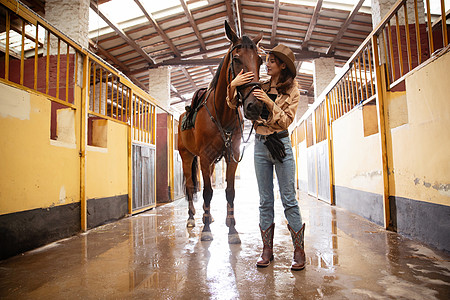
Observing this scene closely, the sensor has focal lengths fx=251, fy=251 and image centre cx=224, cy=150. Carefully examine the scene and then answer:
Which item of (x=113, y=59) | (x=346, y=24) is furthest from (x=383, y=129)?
(x=113, y=59)

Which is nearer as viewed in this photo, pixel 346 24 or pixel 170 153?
pixel 170 153

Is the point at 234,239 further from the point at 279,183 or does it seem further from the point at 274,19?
the point at 274,19

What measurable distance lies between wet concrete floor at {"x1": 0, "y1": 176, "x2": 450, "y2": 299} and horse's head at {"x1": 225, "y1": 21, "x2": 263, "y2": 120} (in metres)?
1.06

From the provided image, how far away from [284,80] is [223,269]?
1.42 metres

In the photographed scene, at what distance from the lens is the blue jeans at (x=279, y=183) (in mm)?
1770

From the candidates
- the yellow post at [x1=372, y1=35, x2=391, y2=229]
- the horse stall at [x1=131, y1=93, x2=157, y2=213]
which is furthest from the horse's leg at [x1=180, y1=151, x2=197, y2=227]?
the yellow post at [x1=372, y1=35, x2=391, y2=229]

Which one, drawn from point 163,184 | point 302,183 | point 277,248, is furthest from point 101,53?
point 277,248

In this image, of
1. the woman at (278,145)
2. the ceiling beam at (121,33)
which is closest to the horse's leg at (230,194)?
the woman at (278,145)

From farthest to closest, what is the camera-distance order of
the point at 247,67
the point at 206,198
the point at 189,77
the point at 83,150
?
the point at 189,77 → the point at 83,150 → the point at 206,198 → the point at 247,67

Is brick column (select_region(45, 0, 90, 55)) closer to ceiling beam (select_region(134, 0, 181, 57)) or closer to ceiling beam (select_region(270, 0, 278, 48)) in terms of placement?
ceiling beam (select_region(134, 0, 181, 57))

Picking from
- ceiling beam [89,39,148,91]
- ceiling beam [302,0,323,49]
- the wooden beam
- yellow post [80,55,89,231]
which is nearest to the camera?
yellow post [80,55,89,231]

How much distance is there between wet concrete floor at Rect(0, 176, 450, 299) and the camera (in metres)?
1.39

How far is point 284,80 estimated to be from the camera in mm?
1855

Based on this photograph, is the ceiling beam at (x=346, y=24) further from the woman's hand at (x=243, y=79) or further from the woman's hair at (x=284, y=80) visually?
the woman's hand at (x=243, y=79)
